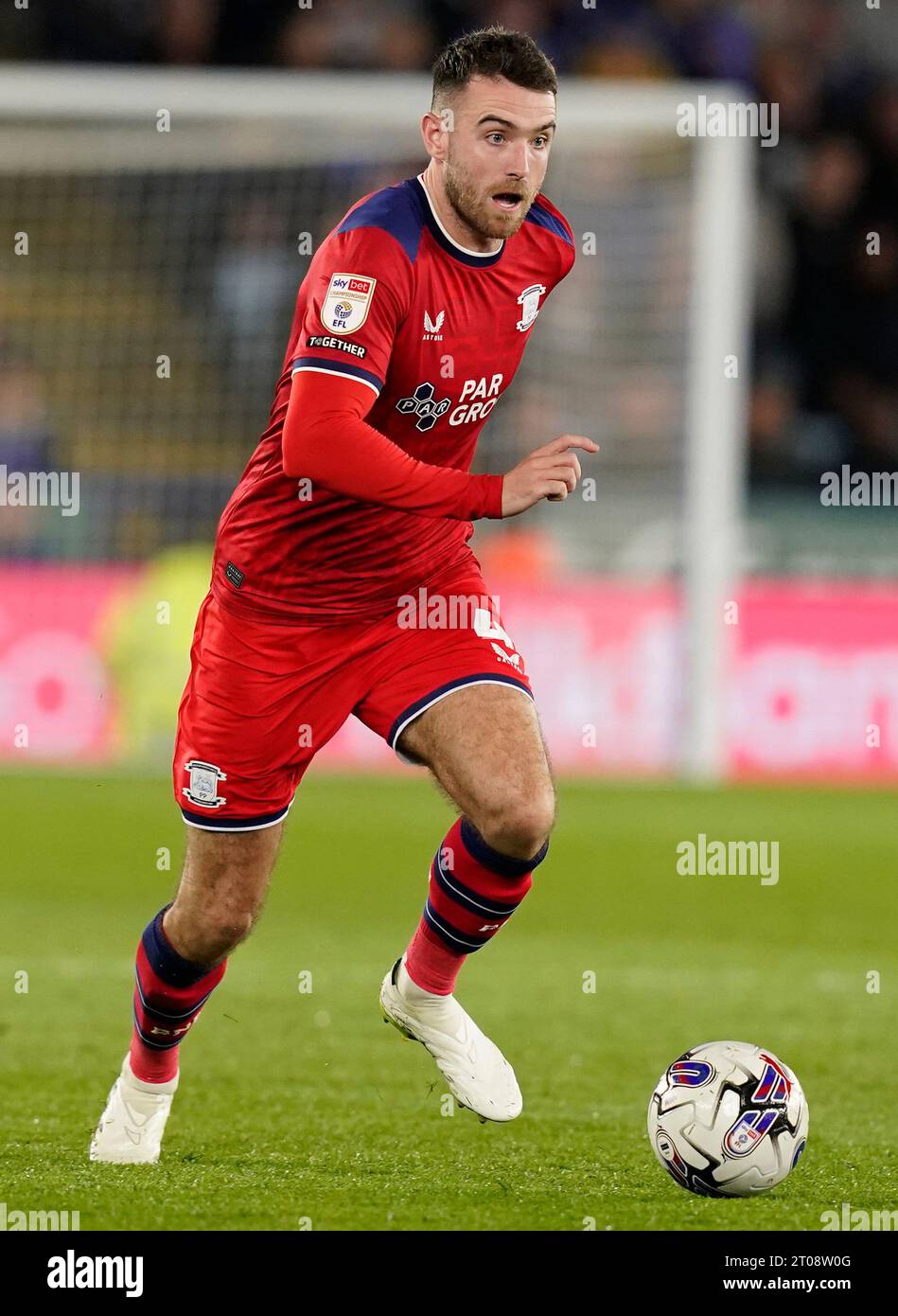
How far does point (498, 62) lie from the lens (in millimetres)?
4520

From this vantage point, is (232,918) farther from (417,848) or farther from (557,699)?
(557,699)

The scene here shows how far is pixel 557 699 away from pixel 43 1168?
8523 mm

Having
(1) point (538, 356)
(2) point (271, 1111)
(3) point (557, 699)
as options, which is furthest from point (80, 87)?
(2) point (271, 1111)

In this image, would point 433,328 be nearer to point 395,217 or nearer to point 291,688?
point 395,217

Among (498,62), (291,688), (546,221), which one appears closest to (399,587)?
(291,688)

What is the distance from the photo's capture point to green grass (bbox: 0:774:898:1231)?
4250 mm

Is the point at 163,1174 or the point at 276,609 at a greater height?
the point at 276,609

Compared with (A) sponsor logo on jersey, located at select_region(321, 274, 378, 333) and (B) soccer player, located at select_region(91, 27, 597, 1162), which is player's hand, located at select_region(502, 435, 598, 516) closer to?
(B) soccer player, located at select_region(91, 27, 597, 1162)

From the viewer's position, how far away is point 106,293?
44.7 feet

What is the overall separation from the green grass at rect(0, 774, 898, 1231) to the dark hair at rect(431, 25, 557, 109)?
8.08ft

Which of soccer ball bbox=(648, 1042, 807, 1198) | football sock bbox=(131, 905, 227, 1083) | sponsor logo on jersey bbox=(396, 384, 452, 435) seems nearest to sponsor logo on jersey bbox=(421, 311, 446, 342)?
sponsor logo on jersey bbox=(396, 384, 452, 435)

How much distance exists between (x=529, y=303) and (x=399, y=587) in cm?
→ 76

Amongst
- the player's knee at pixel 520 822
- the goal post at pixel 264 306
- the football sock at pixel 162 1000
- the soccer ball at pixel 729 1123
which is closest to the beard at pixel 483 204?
the player's knee at pixel 520 822

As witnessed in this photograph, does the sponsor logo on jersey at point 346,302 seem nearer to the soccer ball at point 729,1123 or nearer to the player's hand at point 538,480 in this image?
the player's hand at point 538,480
